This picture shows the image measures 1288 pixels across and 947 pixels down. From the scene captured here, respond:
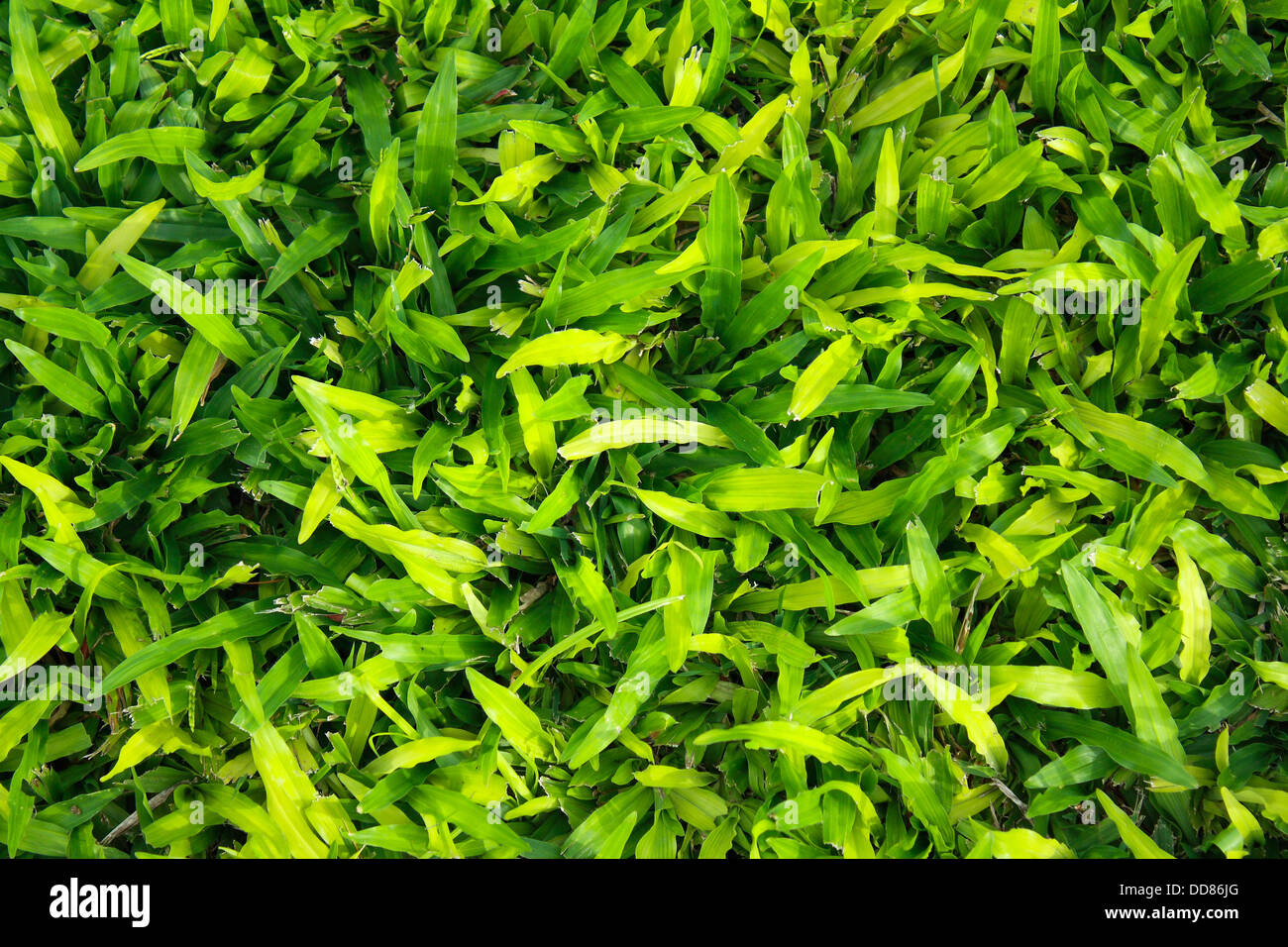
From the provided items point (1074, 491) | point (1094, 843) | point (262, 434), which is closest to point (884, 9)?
point (1074, 491)

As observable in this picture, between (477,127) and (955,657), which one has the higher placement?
(477,127)

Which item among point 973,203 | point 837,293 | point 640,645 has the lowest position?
point 640,645

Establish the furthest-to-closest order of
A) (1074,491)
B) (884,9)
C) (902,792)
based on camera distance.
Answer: (884,9) → (1074,491) → (902,792)

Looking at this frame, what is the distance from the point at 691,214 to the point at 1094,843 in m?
1.33

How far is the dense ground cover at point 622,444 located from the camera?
1.54 m

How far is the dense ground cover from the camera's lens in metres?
1.54

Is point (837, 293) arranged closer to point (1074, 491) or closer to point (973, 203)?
point (973, 203)

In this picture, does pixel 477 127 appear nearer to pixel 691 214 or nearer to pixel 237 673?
pixel 691 214

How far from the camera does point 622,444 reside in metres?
1.52

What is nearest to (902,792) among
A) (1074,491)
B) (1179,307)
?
(1074,491)

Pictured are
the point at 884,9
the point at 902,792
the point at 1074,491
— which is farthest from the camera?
the point at 884,9

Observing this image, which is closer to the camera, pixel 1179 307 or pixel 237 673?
pixel 237 673

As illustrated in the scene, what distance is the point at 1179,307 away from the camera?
169cm

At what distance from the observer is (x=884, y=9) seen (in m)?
1.77
